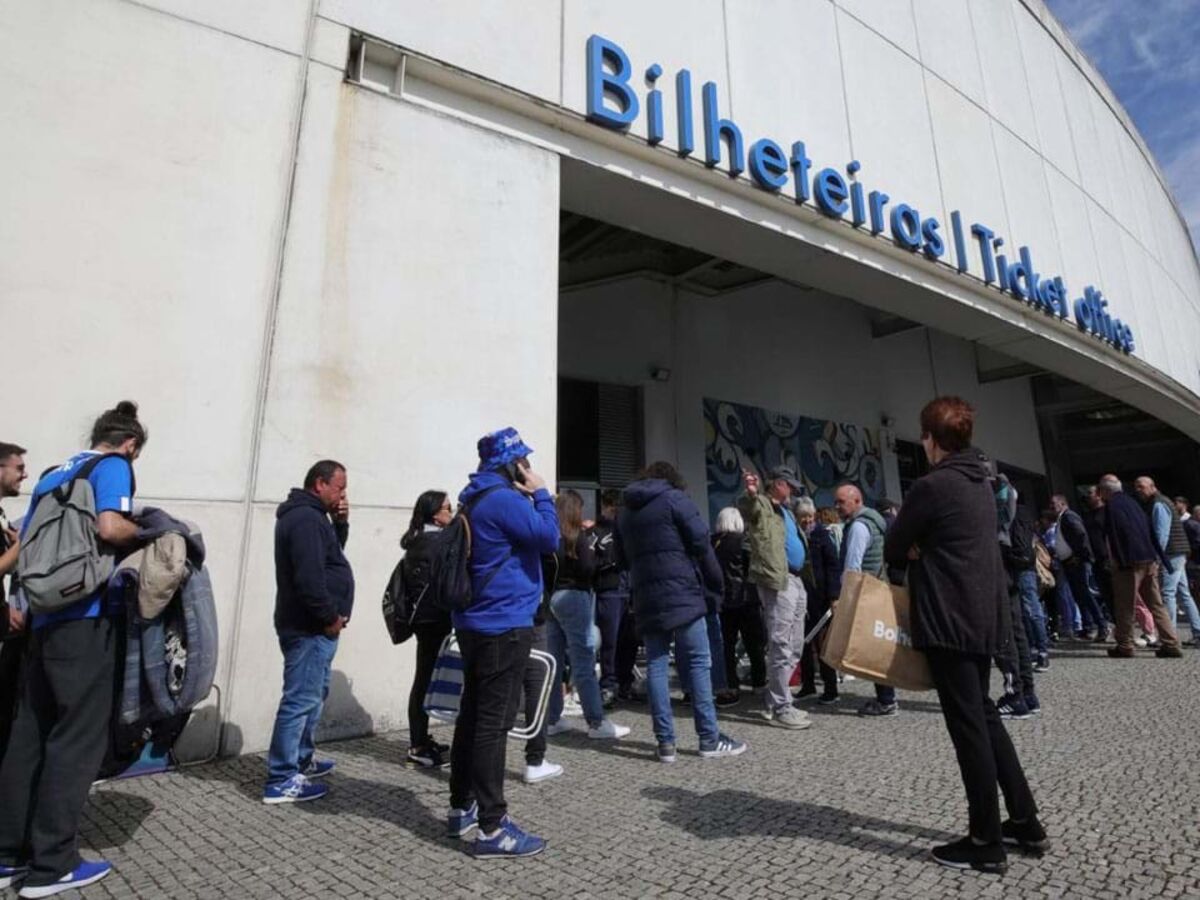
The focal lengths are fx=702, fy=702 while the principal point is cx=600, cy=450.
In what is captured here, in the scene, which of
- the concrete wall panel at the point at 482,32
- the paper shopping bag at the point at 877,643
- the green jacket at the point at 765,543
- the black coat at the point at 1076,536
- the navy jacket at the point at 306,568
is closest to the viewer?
the paper shopping bag at the point at 877,643

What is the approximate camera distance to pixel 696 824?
10.3 ft

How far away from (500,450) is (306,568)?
45.8 inches

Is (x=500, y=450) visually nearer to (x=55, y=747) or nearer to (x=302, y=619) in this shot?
(x=302, y=619)

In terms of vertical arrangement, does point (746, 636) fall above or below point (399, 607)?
below

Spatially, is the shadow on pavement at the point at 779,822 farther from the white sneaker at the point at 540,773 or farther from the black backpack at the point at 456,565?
the black backpack at the point at 456,565

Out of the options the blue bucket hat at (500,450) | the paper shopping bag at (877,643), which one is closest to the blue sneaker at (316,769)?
the blue bucket hat at (500,450)

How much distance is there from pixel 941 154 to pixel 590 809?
34.8ft

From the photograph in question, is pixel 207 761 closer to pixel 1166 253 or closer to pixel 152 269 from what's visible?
→ pixel 152 269

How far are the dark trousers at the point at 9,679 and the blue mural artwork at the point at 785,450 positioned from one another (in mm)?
8991

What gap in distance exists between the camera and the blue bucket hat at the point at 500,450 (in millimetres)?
3178

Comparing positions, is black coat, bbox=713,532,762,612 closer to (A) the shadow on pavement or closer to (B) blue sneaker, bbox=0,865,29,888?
(A) the shadow on pavement

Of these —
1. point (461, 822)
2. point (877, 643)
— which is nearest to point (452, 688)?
point (461, 822)

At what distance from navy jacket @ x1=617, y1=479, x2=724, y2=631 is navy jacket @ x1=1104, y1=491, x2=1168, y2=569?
5.22 metres

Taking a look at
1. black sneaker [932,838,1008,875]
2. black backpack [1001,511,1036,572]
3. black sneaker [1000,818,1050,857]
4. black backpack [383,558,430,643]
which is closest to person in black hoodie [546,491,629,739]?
black backpack [383,558,430,643]
